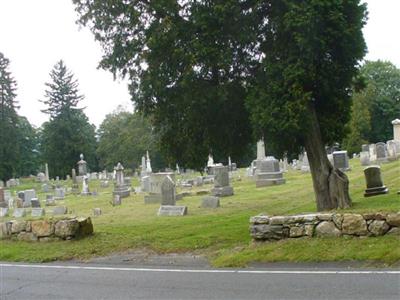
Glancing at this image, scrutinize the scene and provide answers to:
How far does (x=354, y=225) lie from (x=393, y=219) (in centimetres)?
73

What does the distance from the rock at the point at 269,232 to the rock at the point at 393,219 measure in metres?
2.02

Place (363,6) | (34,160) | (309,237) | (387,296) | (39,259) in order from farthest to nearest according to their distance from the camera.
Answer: (34,160) → (363,6) → (39,259) → (309,237) → (387,296)

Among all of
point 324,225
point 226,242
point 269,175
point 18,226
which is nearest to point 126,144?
point 269,175

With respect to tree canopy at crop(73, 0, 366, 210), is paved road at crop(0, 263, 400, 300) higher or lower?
lower

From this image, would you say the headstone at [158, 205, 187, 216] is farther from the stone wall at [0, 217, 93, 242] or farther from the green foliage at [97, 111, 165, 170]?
the green foliage at [97, 111, 165, 170]

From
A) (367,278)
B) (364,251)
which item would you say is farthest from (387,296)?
(364,251)

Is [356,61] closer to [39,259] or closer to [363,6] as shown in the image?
[363,6]

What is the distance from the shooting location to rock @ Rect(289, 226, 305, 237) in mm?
10617

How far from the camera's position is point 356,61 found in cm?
1332

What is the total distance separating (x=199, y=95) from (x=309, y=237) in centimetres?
479

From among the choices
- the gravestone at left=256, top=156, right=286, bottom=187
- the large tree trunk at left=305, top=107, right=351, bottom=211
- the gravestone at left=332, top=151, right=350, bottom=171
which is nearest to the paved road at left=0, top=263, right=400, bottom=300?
the large tree trunk at left=305, top=107, right=351, bottom=211

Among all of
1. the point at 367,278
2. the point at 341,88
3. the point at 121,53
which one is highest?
the point at 121,53

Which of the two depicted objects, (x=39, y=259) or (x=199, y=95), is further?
(x=199, y=95)

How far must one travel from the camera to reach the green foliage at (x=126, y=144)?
79.3 metres
